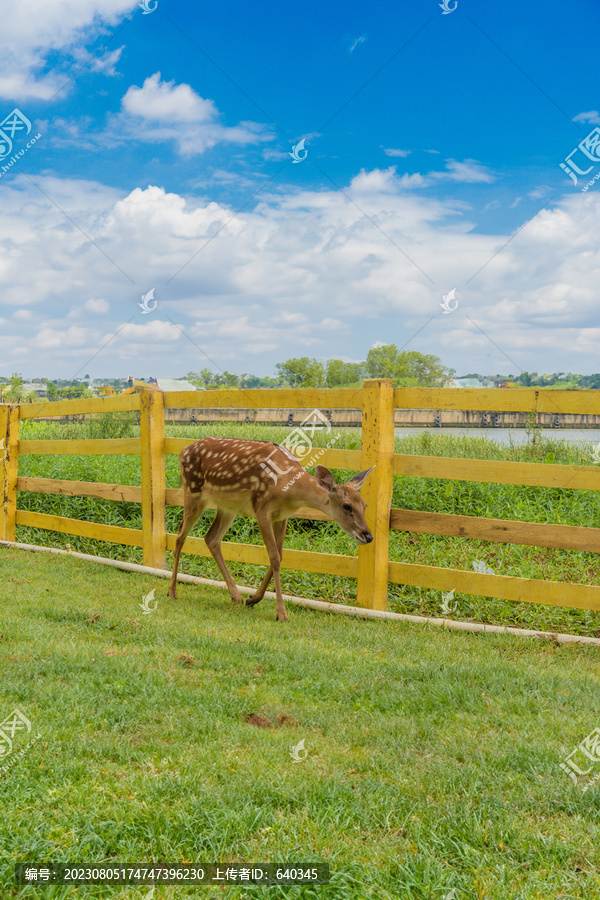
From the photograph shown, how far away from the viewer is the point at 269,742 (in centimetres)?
310

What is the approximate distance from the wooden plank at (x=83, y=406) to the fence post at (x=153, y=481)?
28cm

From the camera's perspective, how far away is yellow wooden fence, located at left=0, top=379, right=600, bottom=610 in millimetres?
4902

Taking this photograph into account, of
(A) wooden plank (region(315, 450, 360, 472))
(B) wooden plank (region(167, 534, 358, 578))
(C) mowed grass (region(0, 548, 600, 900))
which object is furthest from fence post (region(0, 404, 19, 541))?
(A) wooden plank (region(315, 450, 360, 472))

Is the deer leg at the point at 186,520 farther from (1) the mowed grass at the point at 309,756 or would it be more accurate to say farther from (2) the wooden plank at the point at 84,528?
(2) the wooden plank at the point at 84,528

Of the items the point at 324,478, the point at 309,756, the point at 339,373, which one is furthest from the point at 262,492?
the point at 339,373

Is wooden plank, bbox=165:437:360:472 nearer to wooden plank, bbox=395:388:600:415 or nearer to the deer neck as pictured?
the deer neck

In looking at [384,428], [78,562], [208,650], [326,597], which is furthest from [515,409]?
[78,562]

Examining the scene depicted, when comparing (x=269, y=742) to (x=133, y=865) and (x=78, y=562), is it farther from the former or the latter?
(x=78, y=562)

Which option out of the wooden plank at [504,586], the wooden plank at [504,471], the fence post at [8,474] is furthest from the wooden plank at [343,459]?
the fence post at [8,474]

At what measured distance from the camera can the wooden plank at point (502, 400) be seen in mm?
4910

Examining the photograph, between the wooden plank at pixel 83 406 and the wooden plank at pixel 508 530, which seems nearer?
the wooden plank at pixel 508 530

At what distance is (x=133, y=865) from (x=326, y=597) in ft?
13.0

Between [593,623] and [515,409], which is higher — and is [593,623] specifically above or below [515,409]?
below

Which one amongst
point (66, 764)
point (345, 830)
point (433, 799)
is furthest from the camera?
point (66, 764)
